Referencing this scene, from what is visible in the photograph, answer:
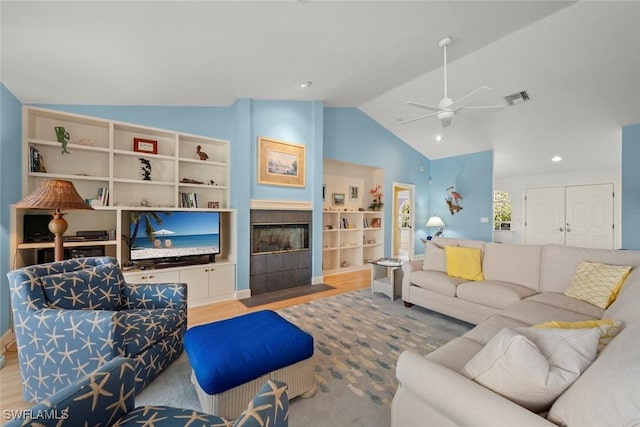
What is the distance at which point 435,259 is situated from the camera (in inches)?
134

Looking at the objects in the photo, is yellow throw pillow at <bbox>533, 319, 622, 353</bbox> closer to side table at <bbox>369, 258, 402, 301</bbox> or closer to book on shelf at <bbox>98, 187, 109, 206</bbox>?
side table at <bbox>369, 258, 402, 301</bbox>

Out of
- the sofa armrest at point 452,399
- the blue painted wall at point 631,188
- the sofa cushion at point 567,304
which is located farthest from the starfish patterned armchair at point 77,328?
the blue painted wall at point 631,188

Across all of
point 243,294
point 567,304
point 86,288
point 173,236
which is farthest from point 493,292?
point 173,236

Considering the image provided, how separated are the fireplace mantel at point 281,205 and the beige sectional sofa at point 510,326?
1971mm

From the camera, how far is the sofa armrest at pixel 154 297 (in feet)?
7.22

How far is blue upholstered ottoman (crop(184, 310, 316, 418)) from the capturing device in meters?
1.42

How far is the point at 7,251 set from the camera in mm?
2316

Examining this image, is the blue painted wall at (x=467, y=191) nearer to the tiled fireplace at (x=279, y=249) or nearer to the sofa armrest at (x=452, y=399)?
the tiled fireplace at (x=279, y=249)

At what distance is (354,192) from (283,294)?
3.01 meters

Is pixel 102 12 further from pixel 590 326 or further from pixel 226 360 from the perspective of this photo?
pixel 590 326

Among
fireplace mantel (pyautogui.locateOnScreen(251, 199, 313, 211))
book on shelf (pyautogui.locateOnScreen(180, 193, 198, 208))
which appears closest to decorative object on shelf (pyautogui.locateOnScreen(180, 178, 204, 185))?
book on shelf (pyautogui.locateOnScreen(180, 193, 198, 208))

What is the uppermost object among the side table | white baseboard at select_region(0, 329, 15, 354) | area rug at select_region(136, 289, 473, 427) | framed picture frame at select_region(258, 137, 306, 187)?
framed picture frame at select_region(258, 137, 306, 187)

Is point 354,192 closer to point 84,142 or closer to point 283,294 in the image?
point 283,294

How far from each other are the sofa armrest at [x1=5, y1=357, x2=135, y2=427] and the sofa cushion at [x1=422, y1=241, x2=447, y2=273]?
3.23 meters
